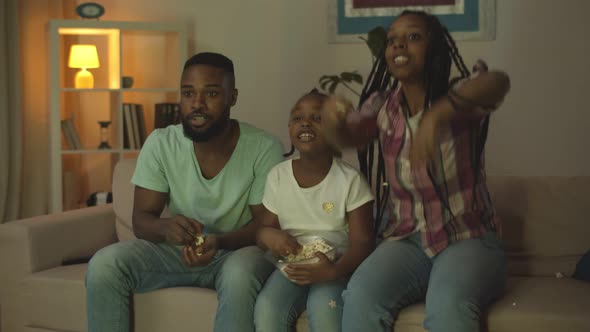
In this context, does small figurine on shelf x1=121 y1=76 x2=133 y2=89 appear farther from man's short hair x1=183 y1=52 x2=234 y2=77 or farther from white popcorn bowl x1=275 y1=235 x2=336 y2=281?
white popcorn bowl x1=275 y1=235 x2=336 y2=281

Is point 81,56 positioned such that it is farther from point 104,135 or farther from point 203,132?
point 203,132

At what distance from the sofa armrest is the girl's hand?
0.92 metres

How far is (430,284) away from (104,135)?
107 inches

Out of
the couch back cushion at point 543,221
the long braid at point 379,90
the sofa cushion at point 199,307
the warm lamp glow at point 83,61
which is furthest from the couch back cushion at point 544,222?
the warm lamp glow at point 83,61

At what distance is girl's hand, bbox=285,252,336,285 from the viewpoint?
194cm

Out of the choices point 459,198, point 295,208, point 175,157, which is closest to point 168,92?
point 175,157

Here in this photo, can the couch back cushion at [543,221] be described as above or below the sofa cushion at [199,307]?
above

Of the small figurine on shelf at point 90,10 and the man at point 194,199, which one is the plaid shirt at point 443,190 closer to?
the man at point 194,199

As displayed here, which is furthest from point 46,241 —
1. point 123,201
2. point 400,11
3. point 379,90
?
point 400,11

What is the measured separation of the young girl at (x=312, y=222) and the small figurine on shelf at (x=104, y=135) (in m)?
2.13

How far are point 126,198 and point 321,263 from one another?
3.38 ft

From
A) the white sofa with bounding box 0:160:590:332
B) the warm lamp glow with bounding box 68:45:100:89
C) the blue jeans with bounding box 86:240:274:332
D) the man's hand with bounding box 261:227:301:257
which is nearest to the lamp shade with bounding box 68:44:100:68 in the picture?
the warm lamp glow with bounding box 68:45:100:89

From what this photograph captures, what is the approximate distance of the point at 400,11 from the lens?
13.5 feet

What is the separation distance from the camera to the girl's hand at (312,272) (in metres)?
1.94
